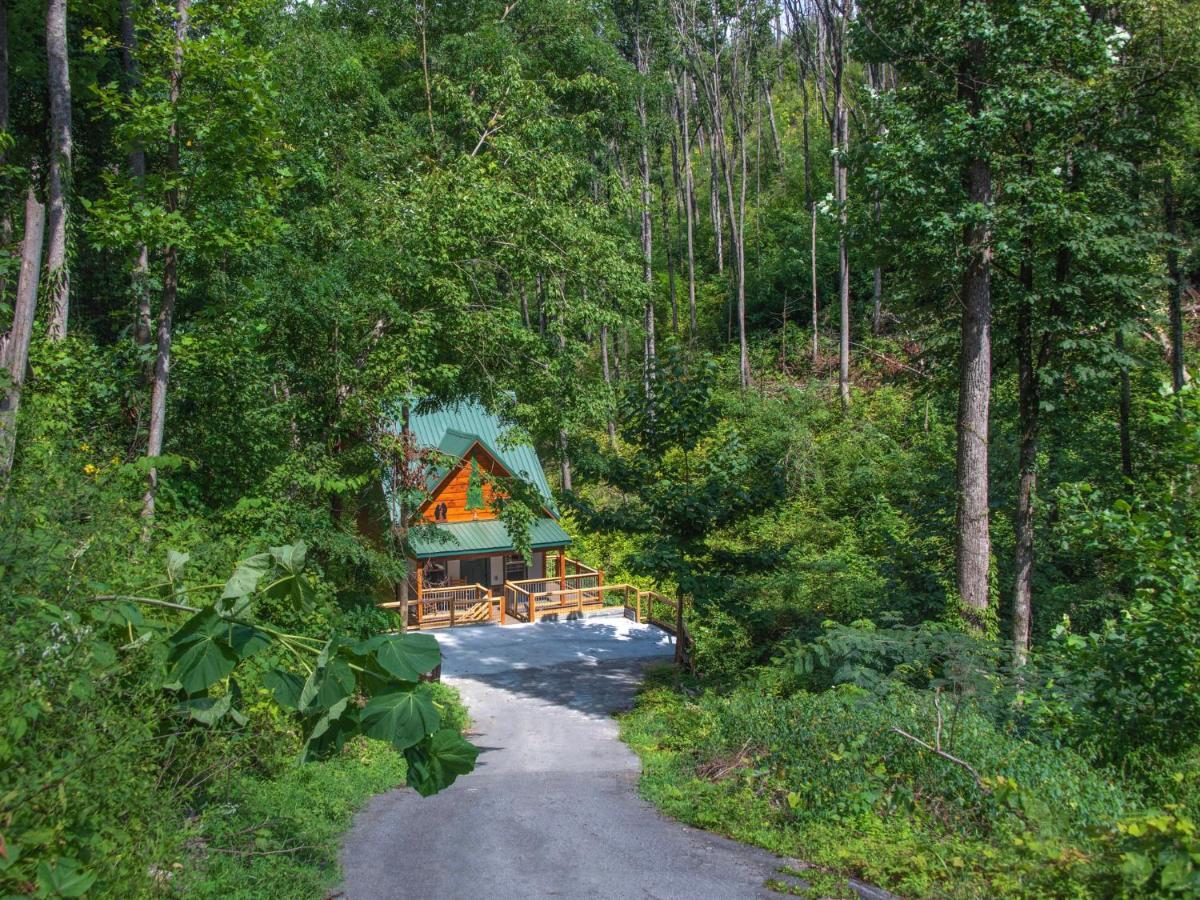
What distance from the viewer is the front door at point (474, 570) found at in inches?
1089

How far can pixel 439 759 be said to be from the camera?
3865 millimetres

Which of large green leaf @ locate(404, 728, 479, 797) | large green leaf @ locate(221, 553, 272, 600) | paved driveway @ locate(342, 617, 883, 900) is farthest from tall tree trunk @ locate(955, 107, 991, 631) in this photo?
large green leaf @ locate(221, 553, 272, 600)

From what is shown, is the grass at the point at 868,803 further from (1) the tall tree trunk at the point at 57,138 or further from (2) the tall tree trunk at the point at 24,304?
(1) the tall tree trunk at the point at 57,138

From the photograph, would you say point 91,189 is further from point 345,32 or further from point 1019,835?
point 1019,835

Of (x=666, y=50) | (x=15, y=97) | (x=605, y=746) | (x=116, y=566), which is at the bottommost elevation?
(x=605, y=746)

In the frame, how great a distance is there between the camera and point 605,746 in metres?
13.2

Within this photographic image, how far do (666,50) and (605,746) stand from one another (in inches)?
1278

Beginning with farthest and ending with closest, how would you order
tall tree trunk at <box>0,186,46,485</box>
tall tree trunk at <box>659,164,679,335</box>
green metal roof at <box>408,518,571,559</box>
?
1. tall tree trunk at <box>659,164,679,335</box>
2. green metal roof at <box>408,518,571,559</box>
3. tall tree trunk at <box>0,186,46,485</box>

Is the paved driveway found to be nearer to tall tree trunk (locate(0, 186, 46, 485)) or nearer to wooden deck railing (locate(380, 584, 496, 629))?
tall tree trunk (locate(0, 186, 46, 485))

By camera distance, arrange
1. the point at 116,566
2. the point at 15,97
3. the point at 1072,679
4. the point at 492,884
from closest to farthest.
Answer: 1. the point at 116,566
2. the point at 492,884
3. the point at 1072,679
4. the point at 15,97

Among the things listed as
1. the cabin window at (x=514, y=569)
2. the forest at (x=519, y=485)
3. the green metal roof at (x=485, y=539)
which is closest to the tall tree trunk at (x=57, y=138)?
the forest at (x=519, y=485)

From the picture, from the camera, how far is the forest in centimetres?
493

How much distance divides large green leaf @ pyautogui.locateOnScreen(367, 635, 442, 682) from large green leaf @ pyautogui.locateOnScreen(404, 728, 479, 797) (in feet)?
1.02

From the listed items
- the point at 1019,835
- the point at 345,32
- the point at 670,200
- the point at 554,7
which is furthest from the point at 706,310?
the point at 1019,835
